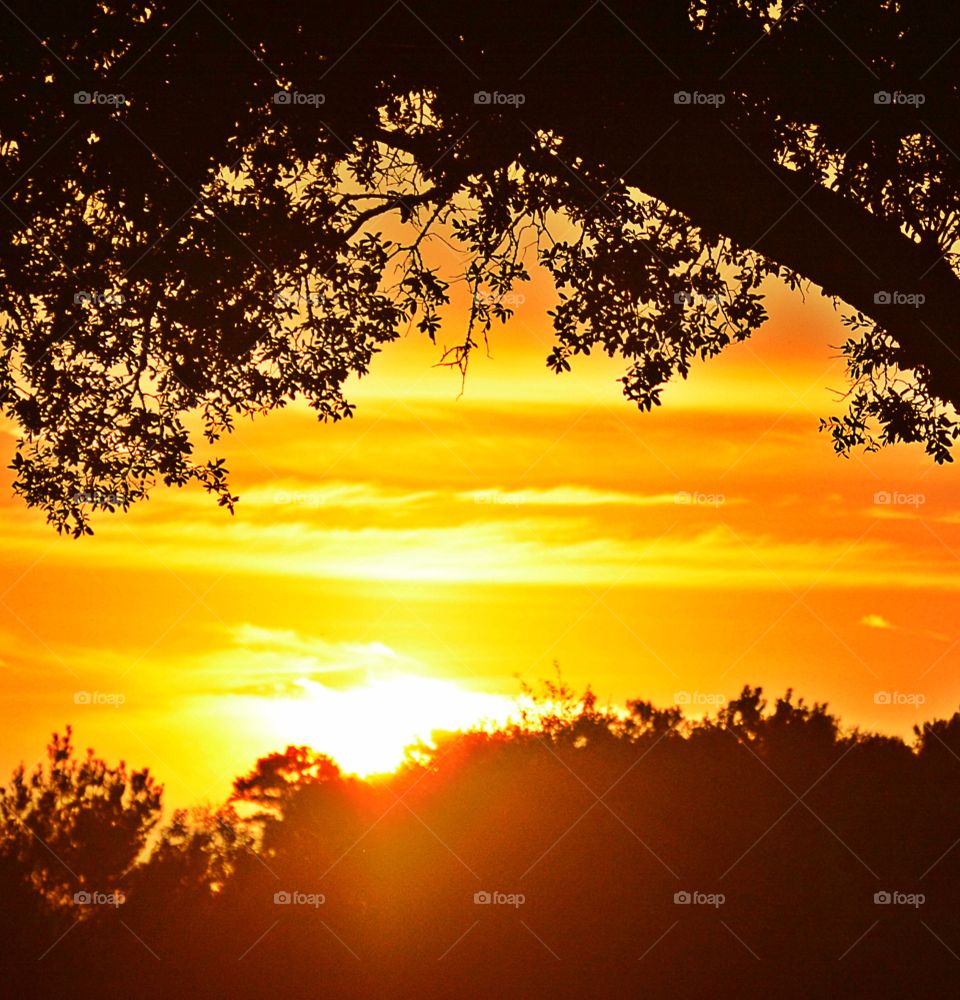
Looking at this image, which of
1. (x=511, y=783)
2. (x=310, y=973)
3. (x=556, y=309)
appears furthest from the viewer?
(x=511, y=783)

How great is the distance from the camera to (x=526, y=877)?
13102 millimetres

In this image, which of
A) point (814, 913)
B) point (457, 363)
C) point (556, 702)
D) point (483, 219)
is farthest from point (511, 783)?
point (483, 219)

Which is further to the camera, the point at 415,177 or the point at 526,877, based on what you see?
the point at 526,877

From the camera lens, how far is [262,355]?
35.1ft

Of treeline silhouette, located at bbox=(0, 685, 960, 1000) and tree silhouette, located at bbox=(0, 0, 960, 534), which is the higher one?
tree silhouette, located at bbox=(0, 0, 960, 534)

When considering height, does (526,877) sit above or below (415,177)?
below

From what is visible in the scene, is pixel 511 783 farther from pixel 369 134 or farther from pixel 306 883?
pixel 369 134

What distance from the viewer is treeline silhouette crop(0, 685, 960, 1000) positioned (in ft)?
40.9

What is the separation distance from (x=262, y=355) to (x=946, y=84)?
6.83m

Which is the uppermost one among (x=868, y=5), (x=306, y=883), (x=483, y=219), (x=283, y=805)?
(x=868, y=5)

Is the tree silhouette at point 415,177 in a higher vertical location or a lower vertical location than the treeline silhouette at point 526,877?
higher

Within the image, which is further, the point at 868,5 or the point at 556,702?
the point at 556,702

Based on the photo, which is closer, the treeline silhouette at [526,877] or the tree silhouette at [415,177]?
the tree silhouette at [415,177]

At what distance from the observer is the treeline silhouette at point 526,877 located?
12469 millimetres
